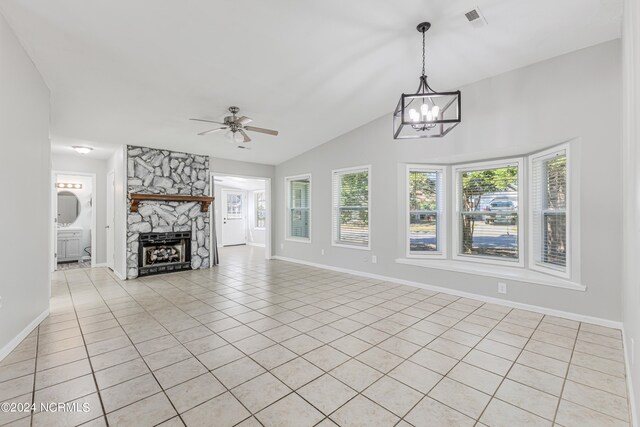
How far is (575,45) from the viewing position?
329 centimetres

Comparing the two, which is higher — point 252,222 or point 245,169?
point 245,169

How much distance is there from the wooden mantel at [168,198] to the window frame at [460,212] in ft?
16.4

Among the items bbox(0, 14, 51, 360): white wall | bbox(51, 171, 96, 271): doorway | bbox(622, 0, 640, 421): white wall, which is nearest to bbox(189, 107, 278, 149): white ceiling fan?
bbox(0, 14, 51, 360): white wall

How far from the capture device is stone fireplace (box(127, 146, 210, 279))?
5.65m

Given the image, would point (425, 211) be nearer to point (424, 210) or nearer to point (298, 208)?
point (424, 210)

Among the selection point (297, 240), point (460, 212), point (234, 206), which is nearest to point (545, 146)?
point (460, 212)

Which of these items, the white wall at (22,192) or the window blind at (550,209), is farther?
the window blind at (550,209)

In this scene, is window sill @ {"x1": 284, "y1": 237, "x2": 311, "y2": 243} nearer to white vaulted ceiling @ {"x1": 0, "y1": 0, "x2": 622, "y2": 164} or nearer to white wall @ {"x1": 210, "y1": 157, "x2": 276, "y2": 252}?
white wall @ {"x1": 210, "y1": 157, "x2": 276, "y2": 252}

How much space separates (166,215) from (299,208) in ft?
9.80

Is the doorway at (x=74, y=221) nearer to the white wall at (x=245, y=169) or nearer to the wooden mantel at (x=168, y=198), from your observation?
the wooden mantel at (x=168, y=198)

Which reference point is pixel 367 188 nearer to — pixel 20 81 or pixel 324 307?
pixel 324 307

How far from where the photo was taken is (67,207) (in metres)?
7.39

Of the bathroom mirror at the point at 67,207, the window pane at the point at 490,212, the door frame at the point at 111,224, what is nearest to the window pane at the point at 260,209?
the door frame at the point at 111,224

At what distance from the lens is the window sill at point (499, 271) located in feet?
11.6
